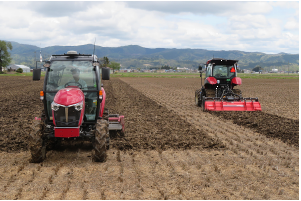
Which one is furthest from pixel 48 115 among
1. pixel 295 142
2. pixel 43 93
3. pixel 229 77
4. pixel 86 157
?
pixel 229 77

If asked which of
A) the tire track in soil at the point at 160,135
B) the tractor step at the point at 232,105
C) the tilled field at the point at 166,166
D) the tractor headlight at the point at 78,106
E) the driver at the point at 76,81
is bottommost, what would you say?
the tilled field at the point at 166,166

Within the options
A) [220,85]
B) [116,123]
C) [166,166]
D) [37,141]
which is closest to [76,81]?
[37,141]

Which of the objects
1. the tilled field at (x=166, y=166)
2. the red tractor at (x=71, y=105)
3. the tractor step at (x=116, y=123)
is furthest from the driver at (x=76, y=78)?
the tractor step at (x=116, y=123)

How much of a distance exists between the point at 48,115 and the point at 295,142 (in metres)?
6.58

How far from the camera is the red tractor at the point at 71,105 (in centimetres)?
654

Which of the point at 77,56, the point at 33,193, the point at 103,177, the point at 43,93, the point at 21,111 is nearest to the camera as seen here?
the point at 33,193

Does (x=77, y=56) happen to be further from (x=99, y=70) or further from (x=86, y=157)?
(x=86, y=157)

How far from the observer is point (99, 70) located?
7.66 meters

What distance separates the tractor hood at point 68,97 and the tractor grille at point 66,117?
0.14m

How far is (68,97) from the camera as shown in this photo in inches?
257

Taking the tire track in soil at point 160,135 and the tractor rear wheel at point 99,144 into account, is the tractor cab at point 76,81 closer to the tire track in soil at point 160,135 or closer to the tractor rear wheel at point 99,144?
the tractor rear wheel at point 99,144

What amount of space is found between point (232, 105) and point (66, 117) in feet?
32.1

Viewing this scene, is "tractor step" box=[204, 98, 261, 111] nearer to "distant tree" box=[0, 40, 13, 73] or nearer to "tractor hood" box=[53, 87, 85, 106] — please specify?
"tractor hood" box=[53, 87, 85, 106]

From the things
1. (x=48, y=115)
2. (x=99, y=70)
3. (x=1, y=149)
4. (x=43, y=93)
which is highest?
(x=99, y=70)
